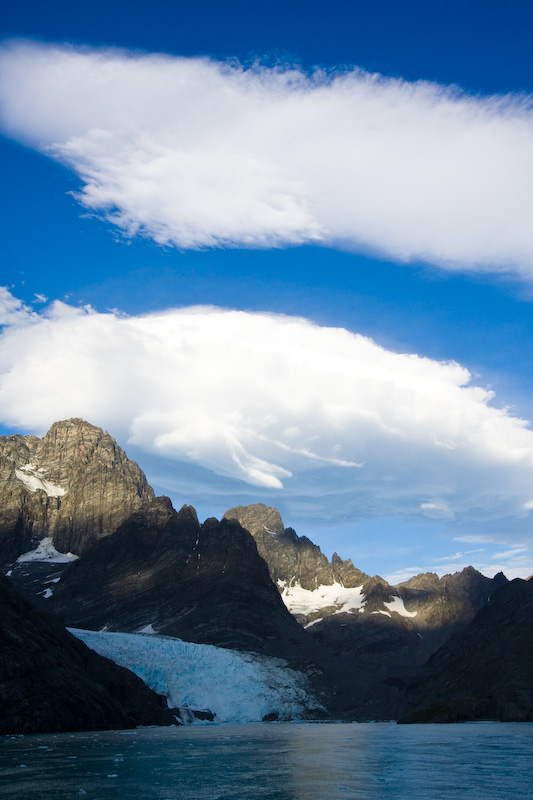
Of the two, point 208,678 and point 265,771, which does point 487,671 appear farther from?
point 265,771

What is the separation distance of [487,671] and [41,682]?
2954 inches

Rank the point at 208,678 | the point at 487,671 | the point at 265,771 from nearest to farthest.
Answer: the point at 265,771, the point at 487,671, the point at 208,678

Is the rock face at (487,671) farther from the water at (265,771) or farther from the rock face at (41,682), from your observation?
the water at (265,771)

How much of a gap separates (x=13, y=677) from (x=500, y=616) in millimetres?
94619

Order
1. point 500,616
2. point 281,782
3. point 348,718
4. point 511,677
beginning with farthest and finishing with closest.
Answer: point 348,718
point 500,616
point 511,677
point 281,782

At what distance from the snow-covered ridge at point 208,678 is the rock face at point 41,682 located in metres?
54.1

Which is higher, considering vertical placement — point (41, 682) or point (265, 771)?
point (265, 771)

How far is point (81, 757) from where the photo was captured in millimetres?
41781

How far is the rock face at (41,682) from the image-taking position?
68.8 m

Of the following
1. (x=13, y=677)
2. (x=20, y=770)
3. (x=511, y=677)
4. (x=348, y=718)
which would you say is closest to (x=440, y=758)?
(x=20, y=770)

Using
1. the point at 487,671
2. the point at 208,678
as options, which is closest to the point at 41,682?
the point at 487,671

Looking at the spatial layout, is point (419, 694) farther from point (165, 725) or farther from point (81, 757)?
point (81, 757)

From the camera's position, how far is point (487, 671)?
113000 millimetres

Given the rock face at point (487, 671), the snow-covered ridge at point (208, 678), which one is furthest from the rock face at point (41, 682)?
the snow-covered ridge at point (208, 678)
